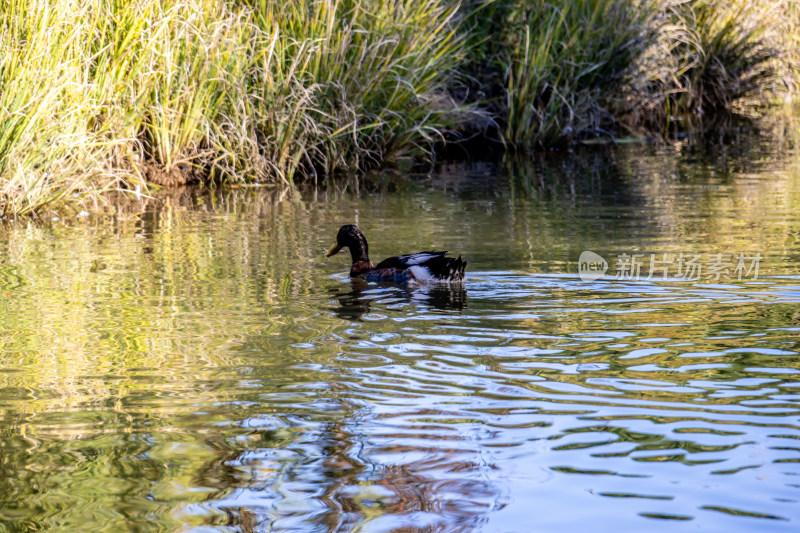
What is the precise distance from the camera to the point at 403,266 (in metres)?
8.01

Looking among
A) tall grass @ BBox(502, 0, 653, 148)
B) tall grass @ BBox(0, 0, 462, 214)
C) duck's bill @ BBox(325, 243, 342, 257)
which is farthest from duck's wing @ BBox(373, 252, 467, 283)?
tall grass @ BBox(502, 0, 653, 148)

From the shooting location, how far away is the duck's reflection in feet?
23.2

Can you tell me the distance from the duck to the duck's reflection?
0.06 meters

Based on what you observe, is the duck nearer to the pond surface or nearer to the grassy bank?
the pond surface

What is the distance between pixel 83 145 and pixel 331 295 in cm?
434

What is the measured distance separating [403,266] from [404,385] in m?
2.93

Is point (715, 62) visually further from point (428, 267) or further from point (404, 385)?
point (404, 385)

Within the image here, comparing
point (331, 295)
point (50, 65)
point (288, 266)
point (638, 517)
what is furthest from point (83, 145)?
point (638, 517)

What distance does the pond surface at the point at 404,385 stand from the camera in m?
3.85

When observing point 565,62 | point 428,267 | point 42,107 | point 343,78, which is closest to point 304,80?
point 343,78

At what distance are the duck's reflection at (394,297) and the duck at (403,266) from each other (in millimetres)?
58

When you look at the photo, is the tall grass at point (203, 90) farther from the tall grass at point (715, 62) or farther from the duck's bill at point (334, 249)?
the tall grass at point (715, 62)

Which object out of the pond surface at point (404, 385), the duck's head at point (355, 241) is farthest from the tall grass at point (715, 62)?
the duck's head at point (355, 241)

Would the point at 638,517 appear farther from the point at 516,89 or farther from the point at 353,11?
the point at 516,89
